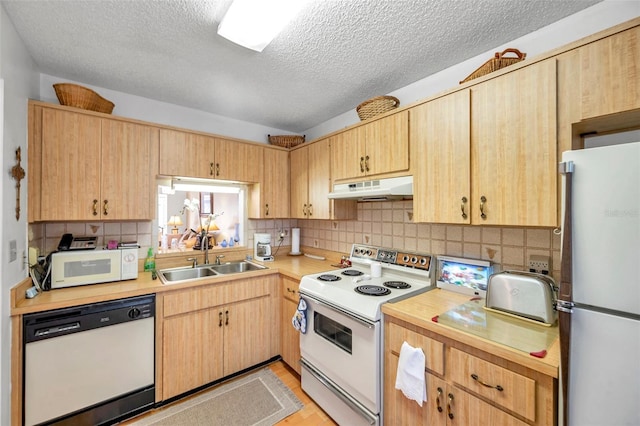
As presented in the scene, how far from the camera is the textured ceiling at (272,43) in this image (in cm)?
136

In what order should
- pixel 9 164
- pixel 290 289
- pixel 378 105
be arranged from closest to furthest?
pixel 9 164 < pixel 378 105 < pixel 290 289

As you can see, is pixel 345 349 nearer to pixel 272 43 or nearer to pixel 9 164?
pixel 272 43

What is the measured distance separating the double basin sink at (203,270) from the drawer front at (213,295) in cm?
18

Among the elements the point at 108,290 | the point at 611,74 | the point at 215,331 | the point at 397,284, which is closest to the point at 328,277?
the point at 397,284

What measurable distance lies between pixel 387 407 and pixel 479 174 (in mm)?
1409

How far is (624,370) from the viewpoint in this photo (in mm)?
786

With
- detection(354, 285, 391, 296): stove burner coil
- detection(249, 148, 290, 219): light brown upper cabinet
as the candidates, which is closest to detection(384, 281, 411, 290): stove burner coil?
detection(354, 285, 391, 296): stove burner coil

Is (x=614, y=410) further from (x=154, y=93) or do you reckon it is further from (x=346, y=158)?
(x=154, y=93)

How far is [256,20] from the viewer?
1367 millimetres

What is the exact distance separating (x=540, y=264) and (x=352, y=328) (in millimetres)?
1110

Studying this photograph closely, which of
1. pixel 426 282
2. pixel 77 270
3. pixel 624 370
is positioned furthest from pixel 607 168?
pixel 77 270

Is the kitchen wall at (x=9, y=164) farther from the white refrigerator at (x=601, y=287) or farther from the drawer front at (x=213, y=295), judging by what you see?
the white refrigerator at (x=601, y=287)

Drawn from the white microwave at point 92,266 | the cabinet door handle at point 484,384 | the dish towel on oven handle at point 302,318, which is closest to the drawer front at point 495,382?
the cabinet door handle at point 484,384

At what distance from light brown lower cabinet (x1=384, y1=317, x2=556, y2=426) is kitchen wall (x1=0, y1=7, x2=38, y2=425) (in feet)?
6.63
